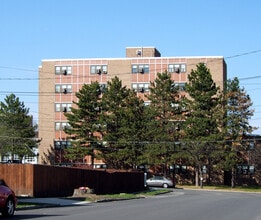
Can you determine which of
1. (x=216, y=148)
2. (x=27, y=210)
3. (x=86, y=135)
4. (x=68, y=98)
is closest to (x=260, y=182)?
(x=216, y=148)

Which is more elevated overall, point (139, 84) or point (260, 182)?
point (139, 84)

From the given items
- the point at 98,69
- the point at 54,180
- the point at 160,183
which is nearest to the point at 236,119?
the point at 160,183

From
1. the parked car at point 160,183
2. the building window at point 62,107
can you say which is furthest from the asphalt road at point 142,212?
the building window at point 62,107

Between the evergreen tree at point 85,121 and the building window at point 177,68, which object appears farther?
the building window at point 177,68

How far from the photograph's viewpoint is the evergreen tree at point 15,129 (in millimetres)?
84250

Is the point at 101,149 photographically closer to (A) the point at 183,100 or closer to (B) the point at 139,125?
(B) the point at 139,125

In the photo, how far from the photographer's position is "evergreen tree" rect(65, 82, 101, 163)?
80688 millimetres

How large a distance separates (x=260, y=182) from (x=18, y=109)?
37.9 metres

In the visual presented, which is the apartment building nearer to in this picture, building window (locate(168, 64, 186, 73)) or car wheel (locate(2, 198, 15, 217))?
building window (locate(168, 64, 186, 73))

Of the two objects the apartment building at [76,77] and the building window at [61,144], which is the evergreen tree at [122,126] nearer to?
the building window at [61,144]

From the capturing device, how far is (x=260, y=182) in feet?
283

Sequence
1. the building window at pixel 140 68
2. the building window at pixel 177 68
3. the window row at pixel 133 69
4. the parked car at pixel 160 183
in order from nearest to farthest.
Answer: the parked car at pixel 160 183 < the building window at pixel 177 68 < the window row at pixel 133 69 < the building window at pixel 140 68

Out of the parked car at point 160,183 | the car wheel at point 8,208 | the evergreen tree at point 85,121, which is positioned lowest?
the parked car at point 160,183

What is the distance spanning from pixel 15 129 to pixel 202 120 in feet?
93.2
